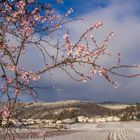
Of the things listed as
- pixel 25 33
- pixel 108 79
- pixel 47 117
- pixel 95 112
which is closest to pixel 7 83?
pixel 25 33

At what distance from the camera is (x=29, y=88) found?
7137mm

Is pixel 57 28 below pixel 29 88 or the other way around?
the other way around

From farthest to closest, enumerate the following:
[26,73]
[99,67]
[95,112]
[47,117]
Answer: [95,112], [47,117], [26,73], [99,67]

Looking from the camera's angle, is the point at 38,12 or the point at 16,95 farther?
the point at 38,12

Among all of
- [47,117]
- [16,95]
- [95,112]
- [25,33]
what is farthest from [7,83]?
[95,112]

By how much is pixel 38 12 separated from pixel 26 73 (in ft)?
3.15

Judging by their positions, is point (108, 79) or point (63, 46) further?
point (63, 46)

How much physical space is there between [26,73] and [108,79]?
1335mm

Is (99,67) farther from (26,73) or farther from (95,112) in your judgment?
(95,112)

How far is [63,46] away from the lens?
23.7ft

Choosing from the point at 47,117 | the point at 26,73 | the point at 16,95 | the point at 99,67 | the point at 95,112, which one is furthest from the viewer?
the point at 95,112

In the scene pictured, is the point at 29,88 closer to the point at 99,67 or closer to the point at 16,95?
the point at 16,95

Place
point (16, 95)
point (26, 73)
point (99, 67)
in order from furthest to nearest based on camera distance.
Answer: point (26, 73)
point (16, 95)
point (99, 67)

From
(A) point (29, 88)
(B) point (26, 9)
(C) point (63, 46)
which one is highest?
(B) point (26, 9)
